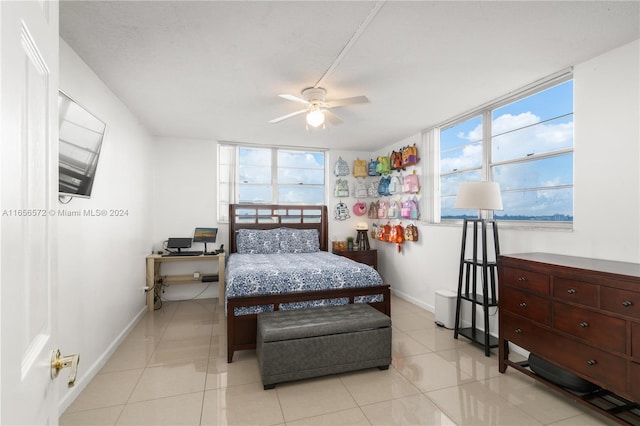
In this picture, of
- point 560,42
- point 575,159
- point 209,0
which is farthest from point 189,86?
point 575,159

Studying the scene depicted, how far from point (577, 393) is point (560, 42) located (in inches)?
95.8

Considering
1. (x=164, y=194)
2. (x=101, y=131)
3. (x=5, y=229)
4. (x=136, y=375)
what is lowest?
(x=136, y=375)

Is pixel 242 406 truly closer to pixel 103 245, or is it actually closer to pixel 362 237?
pixel 103 245

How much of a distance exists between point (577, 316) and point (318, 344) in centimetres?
178

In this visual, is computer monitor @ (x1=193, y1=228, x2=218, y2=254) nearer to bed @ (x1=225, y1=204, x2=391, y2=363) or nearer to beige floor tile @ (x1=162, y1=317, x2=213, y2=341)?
bed @ (x1=225, y1=204, x2=391, y2=363)

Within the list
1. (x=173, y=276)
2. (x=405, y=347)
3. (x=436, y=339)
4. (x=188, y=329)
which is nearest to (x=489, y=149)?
(x=436, y=339)

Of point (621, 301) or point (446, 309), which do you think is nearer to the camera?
point (621, 301)

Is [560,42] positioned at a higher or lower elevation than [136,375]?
higher

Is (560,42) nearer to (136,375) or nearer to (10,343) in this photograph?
(10,343)

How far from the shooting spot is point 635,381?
66.1 inches

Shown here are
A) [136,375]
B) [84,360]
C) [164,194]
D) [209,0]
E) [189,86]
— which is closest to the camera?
[209,0]

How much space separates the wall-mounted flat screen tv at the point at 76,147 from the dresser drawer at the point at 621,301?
3417 millimetres

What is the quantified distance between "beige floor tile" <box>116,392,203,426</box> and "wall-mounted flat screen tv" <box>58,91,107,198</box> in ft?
5.08

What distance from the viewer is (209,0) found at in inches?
67.4
